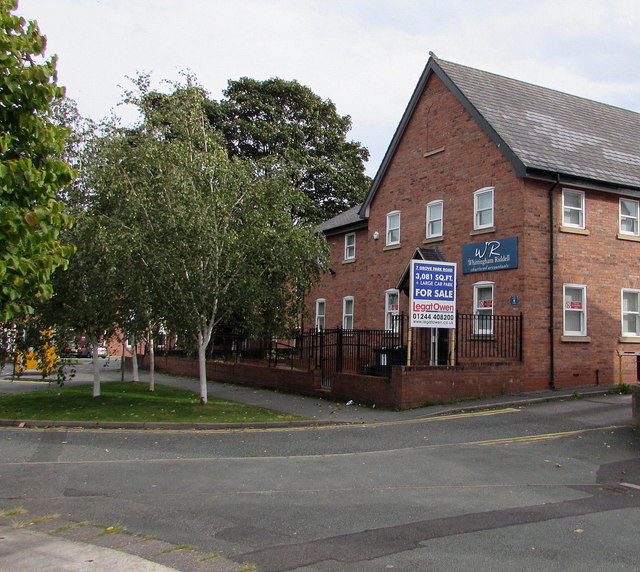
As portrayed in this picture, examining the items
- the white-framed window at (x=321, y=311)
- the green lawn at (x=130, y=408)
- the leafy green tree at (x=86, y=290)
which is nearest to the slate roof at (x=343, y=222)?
the white-framed window at (x=321, y=311)

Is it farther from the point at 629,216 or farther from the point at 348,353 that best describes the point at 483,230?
the point at 348,353

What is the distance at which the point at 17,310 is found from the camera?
5457 mm

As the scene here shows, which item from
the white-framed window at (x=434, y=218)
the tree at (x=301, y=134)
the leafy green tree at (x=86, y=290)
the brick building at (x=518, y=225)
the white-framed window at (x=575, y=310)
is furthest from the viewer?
the tree at (x=301, y=134)

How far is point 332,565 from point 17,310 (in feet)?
10.9

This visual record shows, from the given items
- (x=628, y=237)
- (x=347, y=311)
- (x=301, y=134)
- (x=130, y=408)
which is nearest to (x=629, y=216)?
(x=628, y=237)

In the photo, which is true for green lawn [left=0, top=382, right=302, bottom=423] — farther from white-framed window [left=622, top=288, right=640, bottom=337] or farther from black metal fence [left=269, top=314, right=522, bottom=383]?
white-framed window [left=622, top=288, right=640, bottom=337]

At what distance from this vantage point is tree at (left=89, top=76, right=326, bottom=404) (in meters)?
15.0

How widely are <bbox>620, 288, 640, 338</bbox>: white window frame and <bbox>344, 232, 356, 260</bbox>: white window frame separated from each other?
11.4 meters

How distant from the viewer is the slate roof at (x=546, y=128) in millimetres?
18859

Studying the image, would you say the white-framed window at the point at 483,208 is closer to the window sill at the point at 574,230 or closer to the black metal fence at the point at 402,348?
the window sill at the point at 574,230

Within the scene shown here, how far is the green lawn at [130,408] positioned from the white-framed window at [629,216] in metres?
12.1

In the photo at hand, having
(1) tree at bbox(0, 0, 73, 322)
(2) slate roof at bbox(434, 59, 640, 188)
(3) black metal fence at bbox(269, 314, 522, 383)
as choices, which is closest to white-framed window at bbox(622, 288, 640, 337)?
(2) slate roof at bbox(434, 59, 640, 188)

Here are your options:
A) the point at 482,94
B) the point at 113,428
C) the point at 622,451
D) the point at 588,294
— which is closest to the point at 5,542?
the point at 113,428

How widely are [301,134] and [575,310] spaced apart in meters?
25.3
